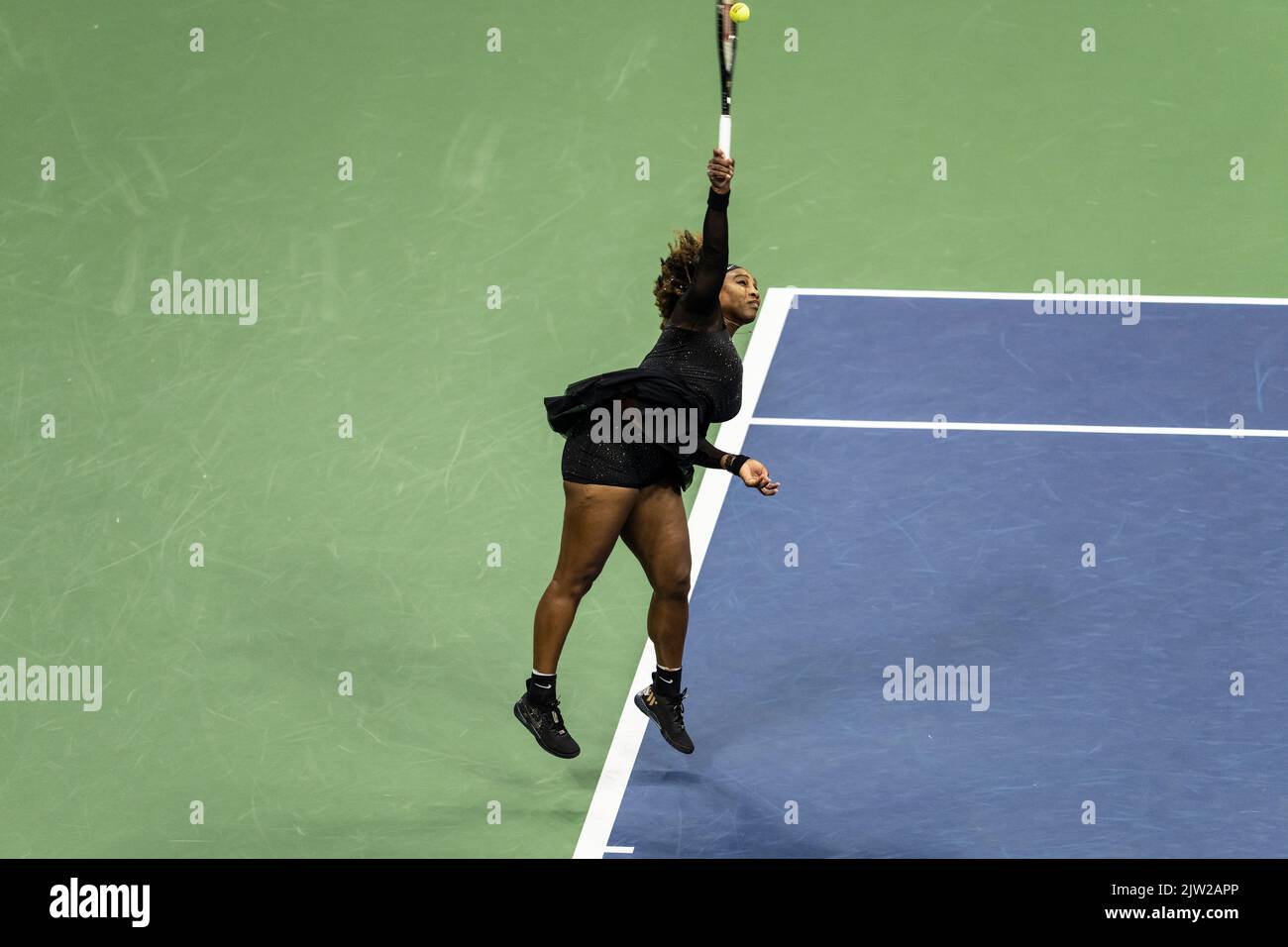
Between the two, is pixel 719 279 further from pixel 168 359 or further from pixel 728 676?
pixel 168 359

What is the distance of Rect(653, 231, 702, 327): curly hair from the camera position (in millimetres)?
7738

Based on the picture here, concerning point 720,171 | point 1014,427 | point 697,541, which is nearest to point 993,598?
point 1014,427

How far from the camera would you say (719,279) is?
7336mm

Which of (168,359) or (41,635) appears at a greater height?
(168,359)

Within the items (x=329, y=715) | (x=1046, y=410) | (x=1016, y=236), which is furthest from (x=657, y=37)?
(x=329, y=715)

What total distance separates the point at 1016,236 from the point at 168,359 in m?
5.38

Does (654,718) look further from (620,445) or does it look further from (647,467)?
(620,445)

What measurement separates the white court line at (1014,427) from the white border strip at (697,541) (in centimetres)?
26

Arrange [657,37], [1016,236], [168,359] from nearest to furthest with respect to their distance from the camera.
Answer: [168,359], [1016,236], [657,37]

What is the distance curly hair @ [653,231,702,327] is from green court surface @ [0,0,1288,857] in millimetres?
1965

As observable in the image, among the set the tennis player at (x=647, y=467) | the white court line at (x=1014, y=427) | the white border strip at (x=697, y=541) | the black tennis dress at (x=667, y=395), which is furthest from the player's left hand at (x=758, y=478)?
the white court line at (x=1014, y=427)

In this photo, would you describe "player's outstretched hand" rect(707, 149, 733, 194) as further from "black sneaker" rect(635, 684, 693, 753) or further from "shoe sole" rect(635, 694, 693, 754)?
"shoe sole" rect(635, 694, 693, 754)

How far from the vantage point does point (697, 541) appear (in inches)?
371

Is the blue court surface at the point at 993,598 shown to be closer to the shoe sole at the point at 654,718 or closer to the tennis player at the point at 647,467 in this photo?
the shoe sole at the point at 654,718
